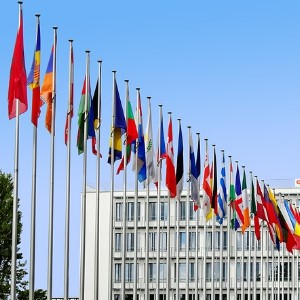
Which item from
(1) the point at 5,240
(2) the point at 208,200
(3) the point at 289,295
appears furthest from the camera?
(3) the point at 289,295

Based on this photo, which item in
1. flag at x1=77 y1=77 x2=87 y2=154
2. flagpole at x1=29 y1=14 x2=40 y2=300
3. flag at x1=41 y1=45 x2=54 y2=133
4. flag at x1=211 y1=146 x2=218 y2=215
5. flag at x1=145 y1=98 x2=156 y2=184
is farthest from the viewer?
flag at x1=211 y1=146 x2=218 y2=215

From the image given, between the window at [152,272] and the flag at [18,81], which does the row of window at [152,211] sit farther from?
the flag at [18,81]

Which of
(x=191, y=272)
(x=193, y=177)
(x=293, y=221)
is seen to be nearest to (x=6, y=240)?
(x=293, y=221)

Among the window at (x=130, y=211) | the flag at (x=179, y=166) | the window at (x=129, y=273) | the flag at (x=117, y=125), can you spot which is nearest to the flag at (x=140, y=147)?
the flag at (x=117, y=125)

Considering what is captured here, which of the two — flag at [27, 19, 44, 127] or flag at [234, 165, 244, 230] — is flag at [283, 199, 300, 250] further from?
flag at [27, 19, 44, 127]

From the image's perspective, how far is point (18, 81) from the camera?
130 ft

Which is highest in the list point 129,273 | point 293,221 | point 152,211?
point 152,211

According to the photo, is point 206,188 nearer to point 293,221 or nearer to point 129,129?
point 129,129

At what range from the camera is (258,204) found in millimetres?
70812

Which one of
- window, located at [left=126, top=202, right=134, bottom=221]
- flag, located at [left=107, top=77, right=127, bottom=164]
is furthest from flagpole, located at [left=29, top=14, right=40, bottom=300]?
window, located at [left=126, top=202, right=134, bottom=221]

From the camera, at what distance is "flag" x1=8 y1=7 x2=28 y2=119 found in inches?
1558

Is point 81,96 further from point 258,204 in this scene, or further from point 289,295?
point 289,295

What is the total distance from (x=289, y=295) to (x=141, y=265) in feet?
55.5

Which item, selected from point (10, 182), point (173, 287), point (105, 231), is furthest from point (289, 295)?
point (10, 182)
